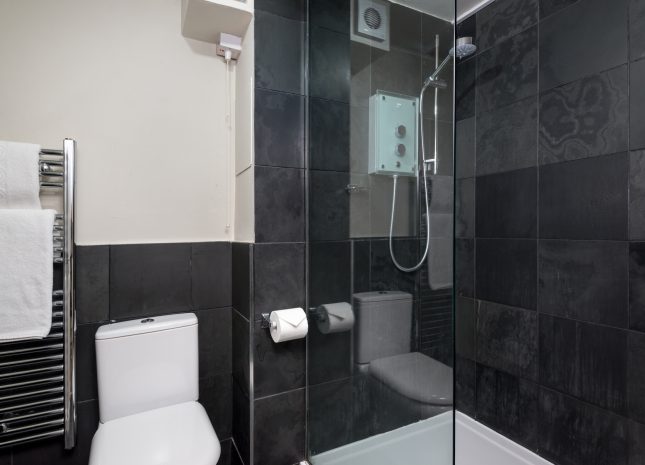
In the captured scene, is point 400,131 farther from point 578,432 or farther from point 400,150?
point 578,432

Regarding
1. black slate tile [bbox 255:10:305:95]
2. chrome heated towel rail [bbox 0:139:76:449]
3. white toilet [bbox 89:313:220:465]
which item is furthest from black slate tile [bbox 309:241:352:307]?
chrome heated towel rail [bbox 0:139:76:449]

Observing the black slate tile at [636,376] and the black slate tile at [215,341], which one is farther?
the black slate tile at [215,341]

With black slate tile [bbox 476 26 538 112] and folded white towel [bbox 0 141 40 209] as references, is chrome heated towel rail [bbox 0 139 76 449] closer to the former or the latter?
folded white towel [bbox 0 141 40 209]

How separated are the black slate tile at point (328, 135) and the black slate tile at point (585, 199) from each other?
1000 mm

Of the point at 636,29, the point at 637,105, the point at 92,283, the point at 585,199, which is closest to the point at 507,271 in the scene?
the point at 585,199

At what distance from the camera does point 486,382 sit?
1.90 m

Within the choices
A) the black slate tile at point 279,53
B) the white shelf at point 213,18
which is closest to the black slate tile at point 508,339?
the black slate tile at point 279,53

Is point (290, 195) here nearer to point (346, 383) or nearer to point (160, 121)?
point (160, 121)

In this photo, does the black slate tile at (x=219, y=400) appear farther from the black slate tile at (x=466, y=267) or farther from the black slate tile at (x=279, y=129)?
the black slate tile at (x=466, y=267)

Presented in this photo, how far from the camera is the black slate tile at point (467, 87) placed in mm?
1977

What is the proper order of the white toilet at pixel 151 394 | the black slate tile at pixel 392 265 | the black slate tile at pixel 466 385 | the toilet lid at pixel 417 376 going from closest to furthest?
the toilet lid at pixel 417 376 → the black slate tile at pixel 392 265 → the white toilet at pixel 151 394 → the black slate tile at pixel 466 385

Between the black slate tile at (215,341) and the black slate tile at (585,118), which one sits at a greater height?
the black slate tile at (585,118)

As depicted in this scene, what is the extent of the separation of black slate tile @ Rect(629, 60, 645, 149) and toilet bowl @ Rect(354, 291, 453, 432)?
1.10m

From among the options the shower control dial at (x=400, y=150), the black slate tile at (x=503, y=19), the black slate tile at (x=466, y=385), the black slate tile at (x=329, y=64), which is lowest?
the black slate tile at (x=466, y=385)
